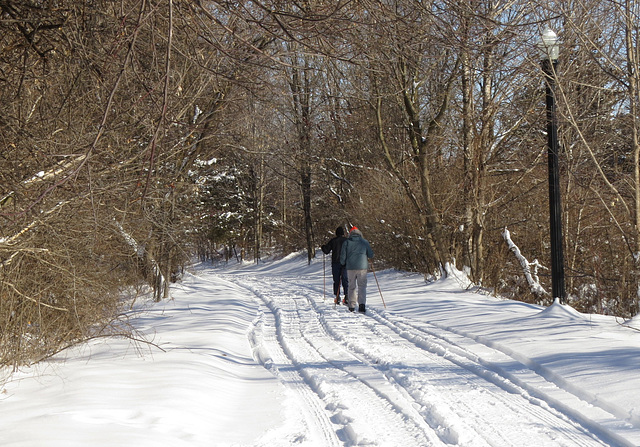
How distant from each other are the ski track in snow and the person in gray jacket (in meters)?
2.52

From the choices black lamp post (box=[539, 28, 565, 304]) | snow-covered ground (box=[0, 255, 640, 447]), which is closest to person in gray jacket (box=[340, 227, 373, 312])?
snow-covered ground (box=[0, 255, 640, 447])

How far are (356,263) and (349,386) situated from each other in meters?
6.86

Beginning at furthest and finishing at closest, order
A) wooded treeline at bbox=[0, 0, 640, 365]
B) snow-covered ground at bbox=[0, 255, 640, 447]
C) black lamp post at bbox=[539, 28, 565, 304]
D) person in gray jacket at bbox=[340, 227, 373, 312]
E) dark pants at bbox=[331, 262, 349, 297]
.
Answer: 1. dark pants at bbox=[331, 262, 349, 297]
2. person in gray jacket at bbox=[340, 227, 373, 312]
3. black lamp post at bbox=[539, 28, 565, 304]
4. wooded treeline at bbox=[0, 0, 640, 365]
5. snow-covered ground at bbox=[0, 255, 640, 447]

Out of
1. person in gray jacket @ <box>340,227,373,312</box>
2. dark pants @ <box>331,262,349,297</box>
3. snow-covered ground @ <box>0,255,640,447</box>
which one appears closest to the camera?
snow-covered ground @ <box>0,255,640,447</box>

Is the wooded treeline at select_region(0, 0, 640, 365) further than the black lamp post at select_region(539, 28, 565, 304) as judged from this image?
No

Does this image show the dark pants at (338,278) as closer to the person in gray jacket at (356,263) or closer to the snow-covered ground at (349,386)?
the person in gray jacket at (356,263)

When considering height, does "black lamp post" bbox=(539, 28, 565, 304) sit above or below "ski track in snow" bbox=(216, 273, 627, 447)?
above

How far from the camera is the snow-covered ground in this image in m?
4.78

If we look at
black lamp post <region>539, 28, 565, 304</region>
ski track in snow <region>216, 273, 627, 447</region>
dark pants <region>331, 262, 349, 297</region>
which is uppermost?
black lamp post <region>539, 28, 565, 304</region>

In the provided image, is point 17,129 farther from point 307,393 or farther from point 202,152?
point 202,152

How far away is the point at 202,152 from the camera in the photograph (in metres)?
16.9

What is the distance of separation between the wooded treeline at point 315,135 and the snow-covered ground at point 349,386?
3.92 feet

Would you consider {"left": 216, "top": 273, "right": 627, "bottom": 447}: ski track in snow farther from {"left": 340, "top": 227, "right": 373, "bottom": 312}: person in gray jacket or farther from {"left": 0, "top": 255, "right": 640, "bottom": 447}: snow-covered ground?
{"left": 340, "top": 227, "right": 373, "bottom": 312}: person in gray jacket

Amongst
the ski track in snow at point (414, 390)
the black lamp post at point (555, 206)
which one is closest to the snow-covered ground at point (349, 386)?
the ski track in snow at point (414, 390)
